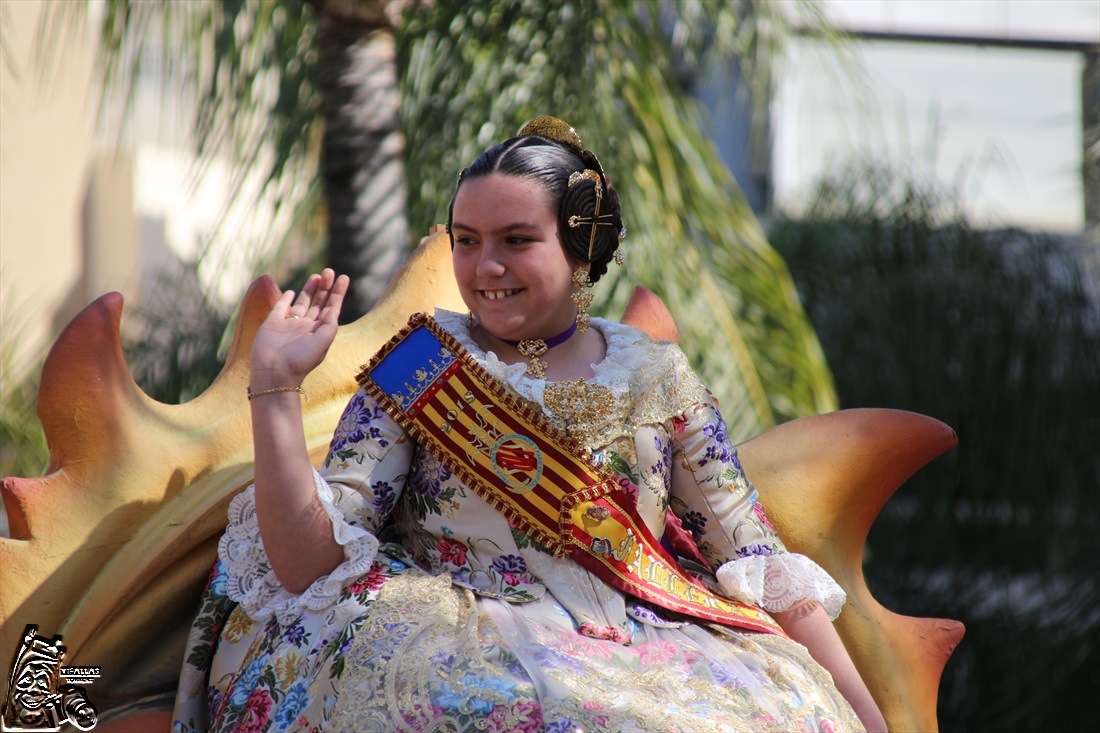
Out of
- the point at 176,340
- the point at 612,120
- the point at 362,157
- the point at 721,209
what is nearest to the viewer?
the point at 362,157

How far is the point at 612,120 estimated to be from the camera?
14.0 feet

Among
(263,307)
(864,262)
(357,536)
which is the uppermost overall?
(263,307)

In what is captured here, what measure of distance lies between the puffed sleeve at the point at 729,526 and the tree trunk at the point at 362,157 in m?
1.82

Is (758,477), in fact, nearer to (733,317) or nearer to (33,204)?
(733,317)

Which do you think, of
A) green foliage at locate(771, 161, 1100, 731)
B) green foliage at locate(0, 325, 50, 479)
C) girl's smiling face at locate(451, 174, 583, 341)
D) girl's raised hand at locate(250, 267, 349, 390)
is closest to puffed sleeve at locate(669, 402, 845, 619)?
girl's smiling face at locate(451, 174, 583, 341)

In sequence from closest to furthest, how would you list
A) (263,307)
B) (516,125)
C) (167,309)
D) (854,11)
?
(263,307) < (516,125) < (167,309) < (854,11)

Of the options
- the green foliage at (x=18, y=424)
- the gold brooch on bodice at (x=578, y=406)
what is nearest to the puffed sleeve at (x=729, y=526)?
the gold brooch on bodice at (x=578, y=406)

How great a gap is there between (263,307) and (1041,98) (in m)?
9.37

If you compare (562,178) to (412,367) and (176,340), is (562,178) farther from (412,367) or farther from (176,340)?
(176,340)

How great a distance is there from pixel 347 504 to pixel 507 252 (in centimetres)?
50

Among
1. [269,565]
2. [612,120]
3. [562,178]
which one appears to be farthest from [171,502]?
[612,120]

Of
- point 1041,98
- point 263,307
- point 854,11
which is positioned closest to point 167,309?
point 263,307

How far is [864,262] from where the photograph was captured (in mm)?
6406

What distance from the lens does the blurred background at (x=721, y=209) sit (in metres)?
3.99
